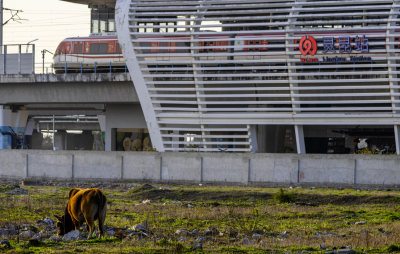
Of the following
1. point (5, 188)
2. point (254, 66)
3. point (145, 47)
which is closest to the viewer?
point (5, 188)

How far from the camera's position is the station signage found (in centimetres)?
4503

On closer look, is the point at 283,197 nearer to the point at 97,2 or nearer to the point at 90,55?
the point at 90,55

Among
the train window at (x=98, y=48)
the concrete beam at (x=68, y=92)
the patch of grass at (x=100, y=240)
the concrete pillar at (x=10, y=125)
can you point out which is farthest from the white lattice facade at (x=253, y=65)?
the patch of grass at (x=100, y=240)

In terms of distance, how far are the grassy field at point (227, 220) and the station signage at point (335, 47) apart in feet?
49.2

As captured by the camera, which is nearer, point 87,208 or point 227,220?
point 87,208

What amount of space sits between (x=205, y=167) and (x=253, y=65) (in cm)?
Result: 1318

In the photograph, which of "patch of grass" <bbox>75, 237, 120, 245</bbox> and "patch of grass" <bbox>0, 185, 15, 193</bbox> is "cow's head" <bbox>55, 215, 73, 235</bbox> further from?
"patch of grass" <bbox>0, 185, 15, 193</bbox>

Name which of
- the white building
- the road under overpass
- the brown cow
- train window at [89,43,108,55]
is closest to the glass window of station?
the road under overpass

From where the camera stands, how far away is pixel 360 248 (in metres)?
14.3

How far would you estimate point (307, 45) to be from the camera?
45812 millimetres

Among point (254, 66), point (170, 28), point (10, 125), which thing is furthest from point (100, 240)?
point (10, 125)

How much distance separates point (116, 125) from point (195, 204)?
31.8 metres

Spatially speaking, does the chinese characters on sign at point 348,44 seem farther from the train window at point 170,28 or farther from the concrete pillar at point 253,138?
the train window at point 170,28

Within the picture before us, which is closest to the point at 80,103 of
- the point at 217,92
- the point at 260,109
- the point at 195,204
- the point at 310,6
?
the point at 217,92
